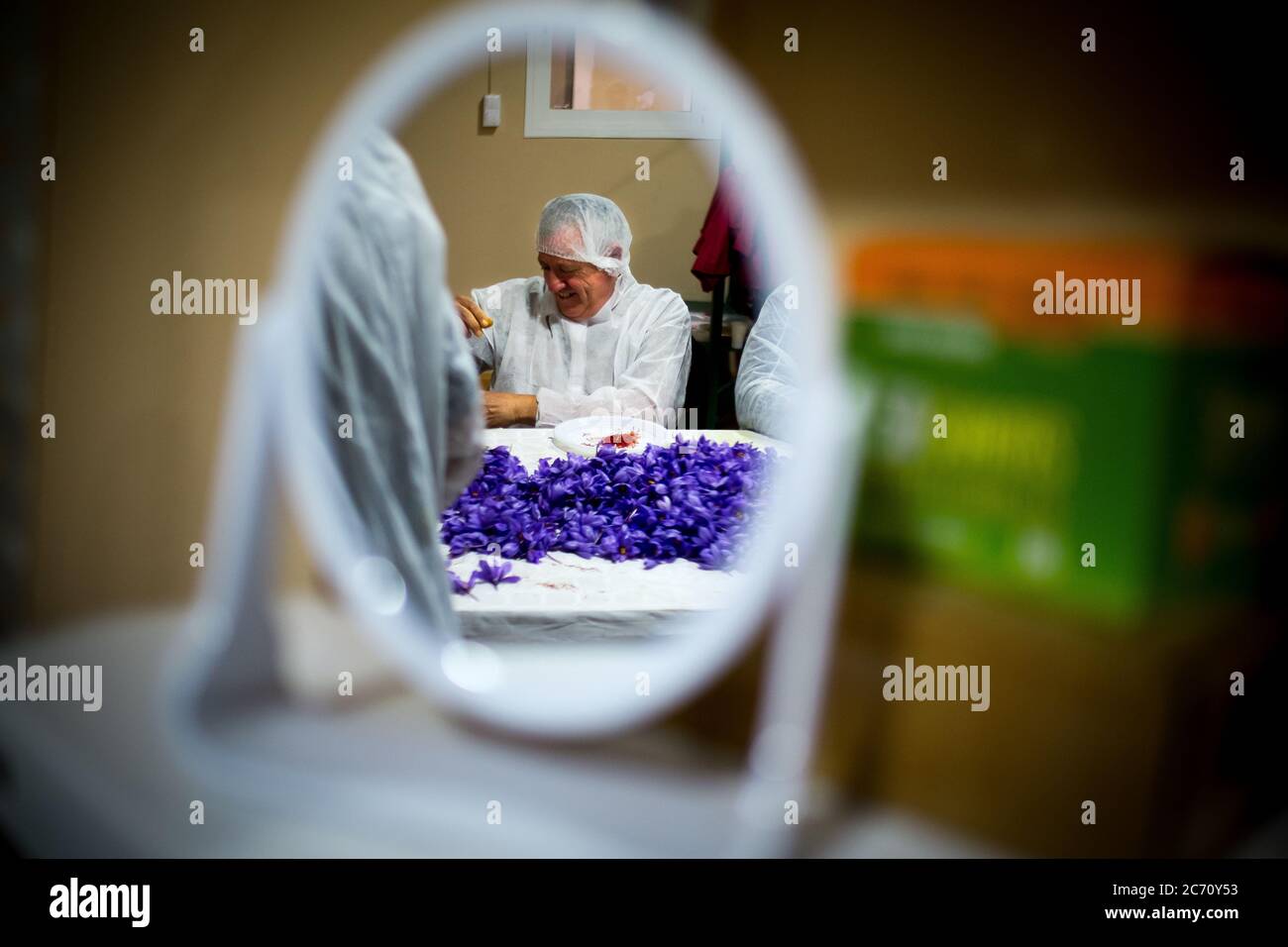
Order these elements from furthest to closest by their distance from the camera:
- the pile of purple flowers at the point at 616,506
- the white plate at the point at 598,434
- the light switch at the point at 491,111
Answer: the white plate at the point at 598,434
the light switch at the point at 491,111
the pile of purple flowers at the point at 616,506

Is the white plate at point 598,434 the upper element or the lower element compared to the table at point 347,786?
upper

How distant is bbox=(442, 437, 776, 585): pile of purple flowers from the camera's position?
1.11m

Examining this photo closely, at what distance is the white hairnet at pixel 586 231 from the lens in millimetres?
2094

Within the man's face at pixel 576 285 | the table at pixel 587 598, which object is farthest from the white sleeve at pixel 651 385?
the table at pixel 587 598

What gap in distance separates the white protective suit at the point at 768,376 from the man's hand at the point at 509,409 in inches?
18.2

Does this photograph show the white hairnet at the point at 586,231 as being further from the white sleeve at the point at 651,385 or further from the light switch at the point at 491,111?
the light switch at the point at 491,111

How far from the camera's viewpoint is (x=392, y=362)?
87 centimetres

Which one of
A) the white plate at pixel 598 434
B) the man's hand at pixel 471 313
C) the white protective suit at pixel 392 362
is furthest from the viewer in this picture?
the man's hand at pixel 471 313

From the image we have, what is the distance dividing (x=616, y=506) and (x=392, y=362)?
0.45m

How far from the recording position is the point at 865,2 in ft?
2.76

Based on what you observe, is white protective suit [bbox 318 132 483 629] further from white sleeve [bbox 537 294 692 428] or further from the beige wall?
white sleeve [bbox 537 294 692 428]

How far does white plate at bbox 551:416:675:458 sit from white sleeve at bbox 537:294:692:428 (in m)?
0.27
